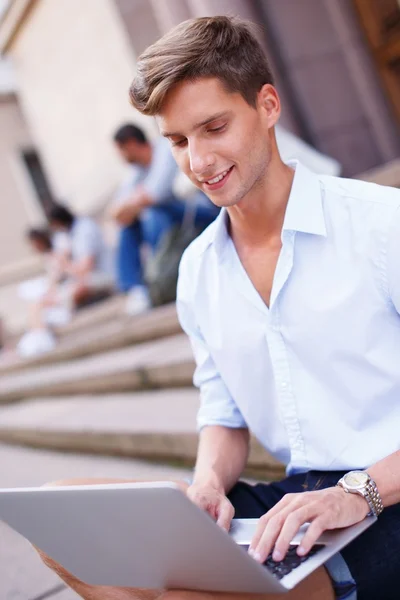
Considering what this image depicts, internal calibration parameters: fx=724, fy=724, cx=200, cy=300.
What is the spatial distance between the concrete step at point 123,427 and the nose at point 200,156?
53.9 inches

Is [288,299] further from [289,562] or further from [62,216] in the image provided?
[62,216]

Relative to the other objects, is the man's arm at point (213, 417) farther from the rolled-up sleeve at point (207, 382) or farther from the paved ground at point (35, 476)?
the paved ground at point (35, 476)

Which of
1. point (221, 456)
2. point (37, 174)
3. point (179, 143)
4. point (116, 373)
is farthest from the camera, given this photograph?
point (37, 174)

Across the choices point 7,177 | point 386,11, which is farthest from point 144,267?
point 7,177

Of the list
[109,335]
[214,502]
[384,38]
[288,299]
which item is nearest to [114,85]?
[384,38]

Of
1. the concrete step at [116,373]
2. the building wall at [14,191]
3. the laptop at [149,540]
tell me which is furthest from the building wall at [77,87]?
the laptop at [149,540]

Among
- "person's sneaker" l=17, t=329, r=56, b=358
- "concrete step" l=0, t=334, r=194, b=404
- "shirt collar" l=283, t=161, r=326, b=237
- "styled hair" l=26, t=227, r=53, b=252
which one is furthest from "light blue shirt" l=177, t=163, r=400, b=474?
"styled hair" l=26, t=227, r=53, b=252

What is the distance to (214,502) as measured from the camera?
1518mm

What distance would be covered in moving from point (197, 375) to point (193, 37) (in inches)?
31.6

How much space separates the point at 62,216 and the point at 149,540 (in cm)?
578

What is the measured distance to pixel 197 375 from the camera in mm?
1818

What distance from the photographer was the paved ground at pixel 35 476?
2465 millimetres

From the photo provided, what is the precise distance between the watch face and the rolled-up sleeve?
47cm

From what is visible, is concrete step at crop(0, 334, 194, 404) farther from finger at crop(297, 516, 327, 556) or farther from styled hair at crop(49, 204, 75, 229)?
finger at crop(297, 516, 327, 556)
